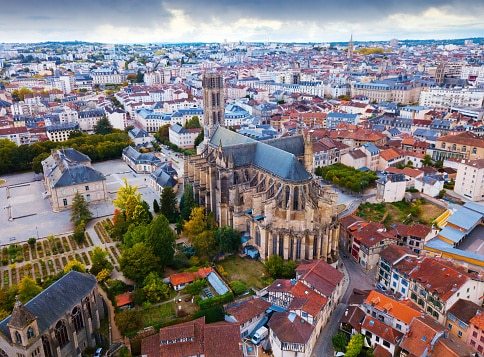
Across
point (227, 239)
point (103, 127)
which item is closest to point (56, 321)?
point (227, 239)

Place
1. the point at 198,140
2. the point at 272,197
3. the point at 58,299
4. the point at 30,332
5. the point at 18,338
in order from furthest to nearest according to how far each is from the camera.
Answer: the point at 198,140, the point at 272,197, the point at 58,299, the point at 30,332, the point at 18,338

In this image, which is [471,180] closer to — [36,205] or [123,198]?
[123,198]

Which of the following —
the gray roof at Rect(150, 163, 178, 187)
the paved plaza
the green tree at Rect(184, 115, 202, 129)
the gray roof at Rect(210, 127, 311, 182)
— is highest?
the gray roof at Rect(210, 127, 311, 182)

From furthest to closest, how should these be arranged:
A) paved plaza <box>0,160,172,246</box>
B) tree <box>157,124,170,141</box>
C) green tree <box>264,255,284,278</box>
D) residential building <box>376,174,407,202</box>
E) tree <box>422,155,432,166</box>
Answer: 1. tree <box>157,124,170,141</box>
2. tree <box>422,155,432,166</box>
3. residential building <box>376,174,407,202</box>
4. paved plaza <box>0,160,172,246</box>
5. green tree <box>264,255,284,278</box>

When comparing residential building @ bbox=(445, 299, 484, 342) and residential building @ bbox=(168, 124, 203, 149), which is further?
residential building @ bbox=(168, 124, 203, 149)

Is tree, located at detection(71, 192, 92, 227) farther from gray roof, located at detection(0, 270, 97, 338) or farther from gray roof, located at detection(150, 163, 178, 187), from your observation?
gray roof, located at detection(0, 270, 97, 338)

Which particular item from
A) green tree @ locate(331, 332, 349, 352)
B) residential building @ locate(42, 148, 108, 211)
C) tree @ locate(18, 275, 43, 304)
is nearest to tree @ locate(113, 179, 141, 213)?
residential building @ locate(42, 148, 108, 211)

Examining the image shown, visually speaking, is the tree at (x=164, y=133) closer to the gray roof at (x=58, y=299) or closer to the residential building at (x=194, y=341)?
the gray roof at (x=58, y=299)
